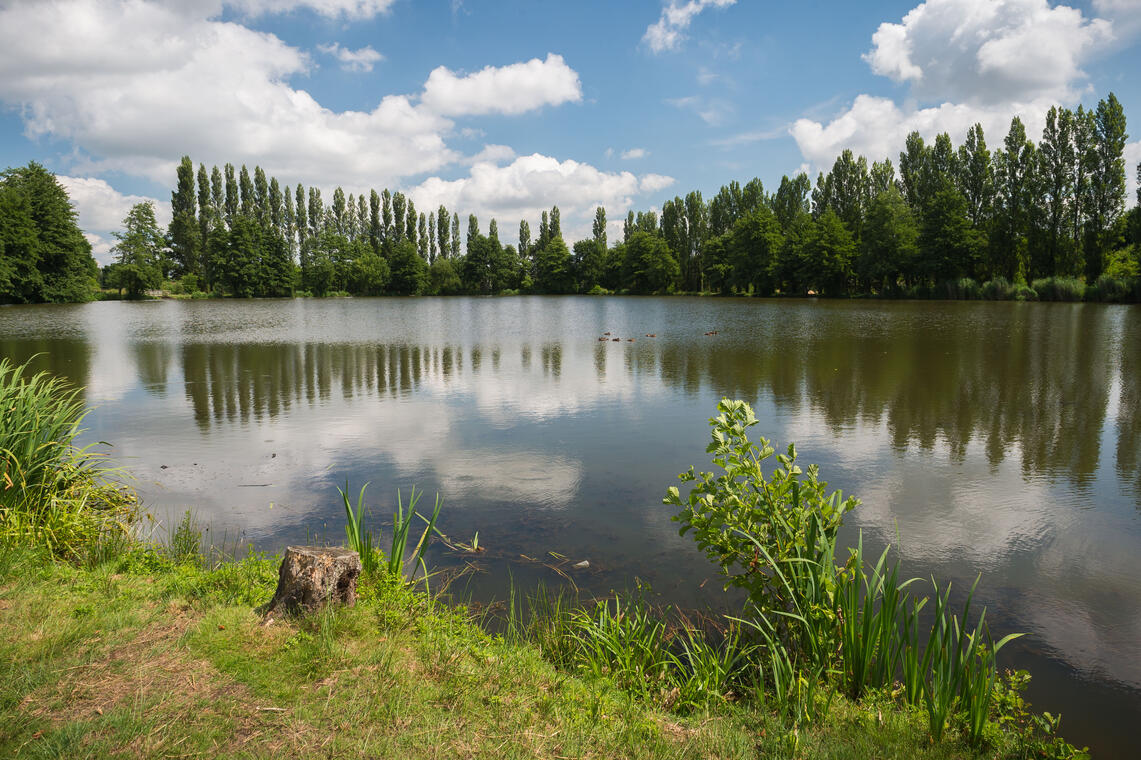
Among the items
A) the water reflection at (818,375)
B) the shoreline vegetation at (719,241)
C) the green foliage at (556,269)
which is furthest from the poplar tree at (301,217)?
the water reflection at (818,375)

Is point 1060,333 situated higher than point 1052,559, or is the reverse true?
point 1060,333

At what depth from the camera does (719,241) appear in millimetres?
88000

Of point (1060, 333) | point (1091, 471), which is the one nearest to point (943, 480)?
point (1091, 471)

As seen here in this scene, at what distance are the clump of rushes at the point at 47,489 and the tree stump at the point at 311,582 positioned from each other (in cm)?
233

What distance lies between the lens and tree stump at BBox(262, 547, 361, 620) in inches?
166

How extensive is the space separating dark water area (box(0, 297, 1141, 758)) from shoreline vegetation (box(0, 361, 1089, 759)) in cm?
80

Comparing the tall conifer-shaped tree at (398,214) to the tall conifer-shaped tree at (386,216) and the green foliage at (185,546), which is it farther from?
the green foliage at (185,546)

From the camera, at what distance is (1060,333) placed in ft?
82.4

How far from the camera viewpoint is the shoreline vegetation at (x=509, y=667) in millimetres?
3051

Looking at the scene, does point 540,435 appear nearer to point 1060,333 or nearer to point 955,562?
point 955,562

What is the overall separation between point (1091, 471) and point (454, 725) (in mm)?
8790

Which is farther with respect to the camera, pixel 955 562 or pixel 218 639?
pixel 955 562

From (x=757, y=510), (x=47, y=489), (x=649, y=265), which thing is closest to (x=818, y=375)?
(x=757, y=510)

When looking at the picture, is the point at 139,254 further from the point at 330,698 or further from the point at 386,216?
the point at 330,698
